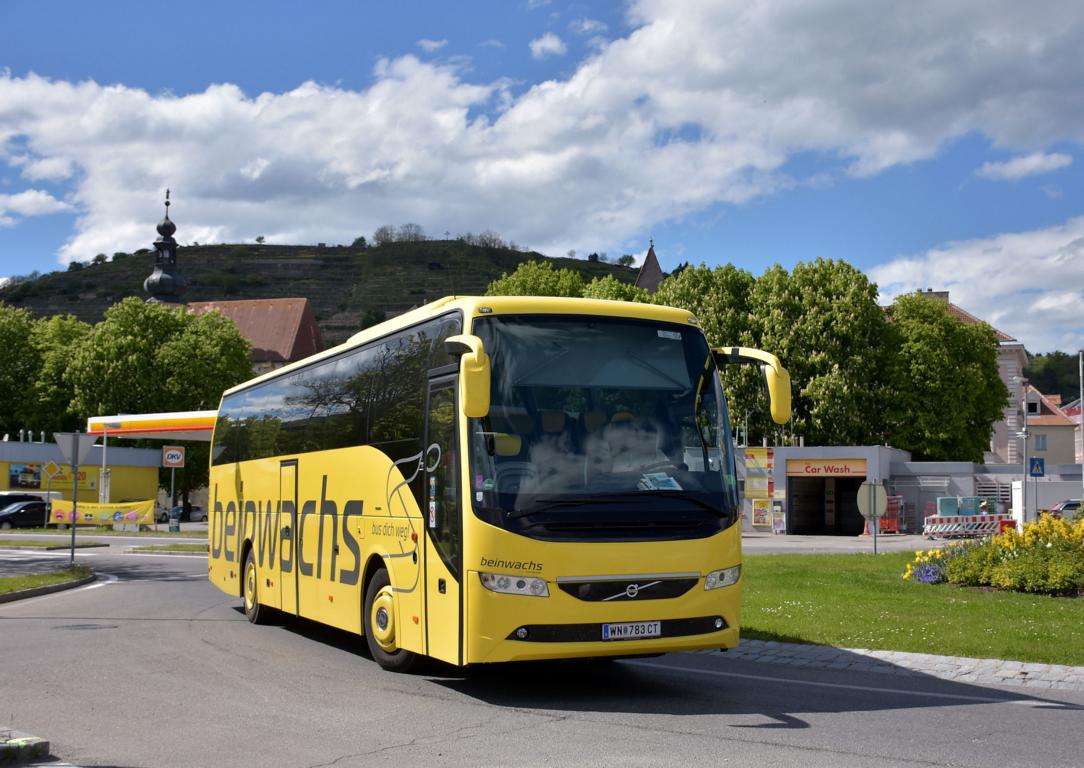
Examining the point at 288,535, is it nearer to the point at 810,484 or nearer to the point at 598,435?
the point at 598,435

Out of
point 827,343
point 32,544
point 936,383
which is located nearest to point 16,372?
point 32,544

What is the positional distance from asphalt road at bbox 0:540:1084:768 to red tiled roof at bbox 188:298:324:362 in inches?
4055

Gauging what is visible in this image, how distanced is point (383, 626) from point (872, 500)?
19.1m

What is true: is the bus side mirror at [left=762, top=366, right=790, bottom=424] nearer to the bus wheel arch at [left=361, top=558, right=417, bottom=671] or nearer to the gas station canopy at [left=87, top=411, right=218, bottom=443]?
the bus wheel arch at [left=361, top=558, right=417, bottom=671]

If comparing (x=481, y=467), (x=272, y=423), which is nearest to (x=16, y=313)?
(x=272, y=423)

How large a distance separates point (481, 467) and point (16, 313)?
262 feet

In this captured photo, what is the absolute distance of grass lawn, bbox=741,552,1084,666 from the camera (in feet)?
41.2

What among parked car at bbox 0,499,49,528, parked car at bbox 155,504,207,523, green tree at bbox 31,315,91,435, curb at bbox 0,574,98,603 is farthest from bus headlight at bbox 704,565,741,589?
green tree at bbox 31,315,91,435

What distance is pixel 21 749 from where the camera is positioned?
6.81m

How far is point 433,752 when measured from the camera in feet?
23.7

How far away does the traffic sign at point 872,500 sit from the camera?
2733 cm

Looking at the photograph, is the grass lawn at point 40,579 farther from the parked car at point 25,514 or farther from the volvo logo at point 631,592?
the parked car at point 25,514

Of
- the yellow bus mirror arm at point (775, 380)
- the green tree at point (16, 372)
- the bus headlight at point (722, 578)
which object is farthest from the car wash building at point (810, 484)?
the green tree at point (16, 372)

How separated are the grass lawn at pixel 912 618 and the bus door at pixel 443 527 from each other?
18.0ft
